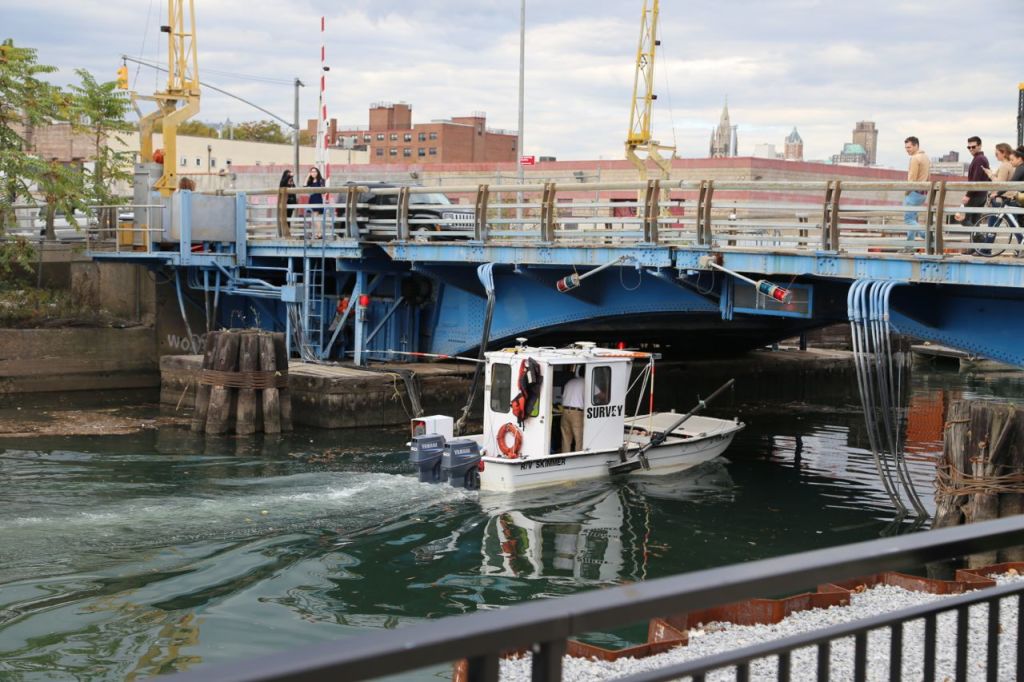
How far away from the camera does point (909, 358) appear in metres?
43.8

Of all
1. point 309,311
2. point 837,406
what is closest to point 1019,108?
point 837,406

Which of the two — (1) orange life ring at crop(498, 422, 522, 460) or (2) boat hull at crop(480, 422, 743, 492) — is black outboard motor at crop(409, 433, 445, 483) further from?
(1) orange life ring at crop(498, 422, 522, 460)

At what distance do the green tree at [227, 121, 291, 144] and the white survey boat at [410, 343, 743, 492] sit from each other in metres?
107

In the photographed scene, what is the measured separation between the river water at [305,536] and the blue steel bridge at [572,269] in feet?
11.8

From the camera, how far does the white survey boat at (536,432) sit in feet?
64.6

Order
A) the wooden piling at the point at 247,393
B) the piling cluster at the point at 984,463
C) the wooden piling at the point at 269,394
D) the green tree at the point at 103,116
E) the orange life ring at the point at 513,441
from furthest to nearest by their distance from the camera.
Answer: the green tree at the point at 103,116
the wooden piling at the point at 269,394
the wooden piling at the point at 247,393
the orange life ring at the point at 513,441
the piling cluster at the point at 984,463

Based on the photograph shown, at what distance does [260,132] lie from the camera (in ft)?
414

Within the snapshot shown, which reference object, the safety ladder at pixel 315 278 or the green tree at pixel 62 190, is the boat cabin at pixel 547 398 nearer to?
the safety ladder at pixel 315 278

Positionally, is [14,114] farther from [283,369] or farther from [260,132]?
[260,132]

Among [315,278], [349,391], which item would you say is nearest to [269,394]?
[349,391]

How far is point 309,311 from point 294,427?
4825mm

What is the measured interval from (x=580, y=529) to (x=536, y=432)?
2.71 m

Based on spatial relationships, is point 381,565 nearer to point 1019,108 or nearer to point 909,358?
point 1019,108

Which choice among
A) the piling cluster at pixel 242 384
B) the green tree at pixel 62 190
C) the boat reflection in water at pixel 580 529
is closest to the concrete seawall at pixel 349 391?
the piling cluster at pixel 242 384
